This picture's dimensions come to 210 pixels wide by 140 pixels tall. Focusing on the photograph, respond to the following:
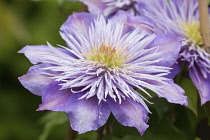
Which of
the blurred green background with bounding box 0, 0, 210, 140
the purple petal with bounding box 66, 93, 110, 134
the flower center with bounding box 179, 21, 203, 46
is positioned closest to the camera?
the purple petal with bounding box 66, 93, 110, 134

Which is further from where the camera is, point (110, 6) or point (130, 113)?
point (110, 6)

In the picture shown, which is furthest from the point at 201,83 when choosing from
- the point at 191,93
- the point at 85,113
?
the point at 85,113

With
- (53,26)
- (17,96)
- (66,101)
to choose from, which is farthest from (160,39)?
(17,96)

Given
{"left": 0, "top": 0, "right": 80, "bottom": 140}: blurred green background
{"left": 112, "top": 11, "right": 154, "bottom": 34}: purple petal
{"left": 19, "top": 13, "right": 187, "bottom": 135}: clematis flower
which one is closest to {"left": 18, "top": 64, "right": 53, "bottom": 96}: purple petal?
{"left": 19, "top": 13, "right": 187, "bottom": 135}: clematis flower

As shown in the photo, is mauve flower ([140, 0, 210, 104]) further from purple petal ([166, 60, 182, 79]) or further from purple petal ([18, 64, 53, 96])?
purple petal ([18, 64, 53, 96])

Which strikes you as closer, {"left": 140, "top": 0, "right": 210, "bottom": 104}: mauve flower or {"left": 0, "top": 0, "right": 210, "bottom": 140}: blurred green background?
{"left": 140, "top": 0, "right": 210, "bottom": 104}: mauve flower

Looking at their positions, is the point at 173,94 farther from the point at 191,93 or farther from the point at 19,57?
the point at 19,57
